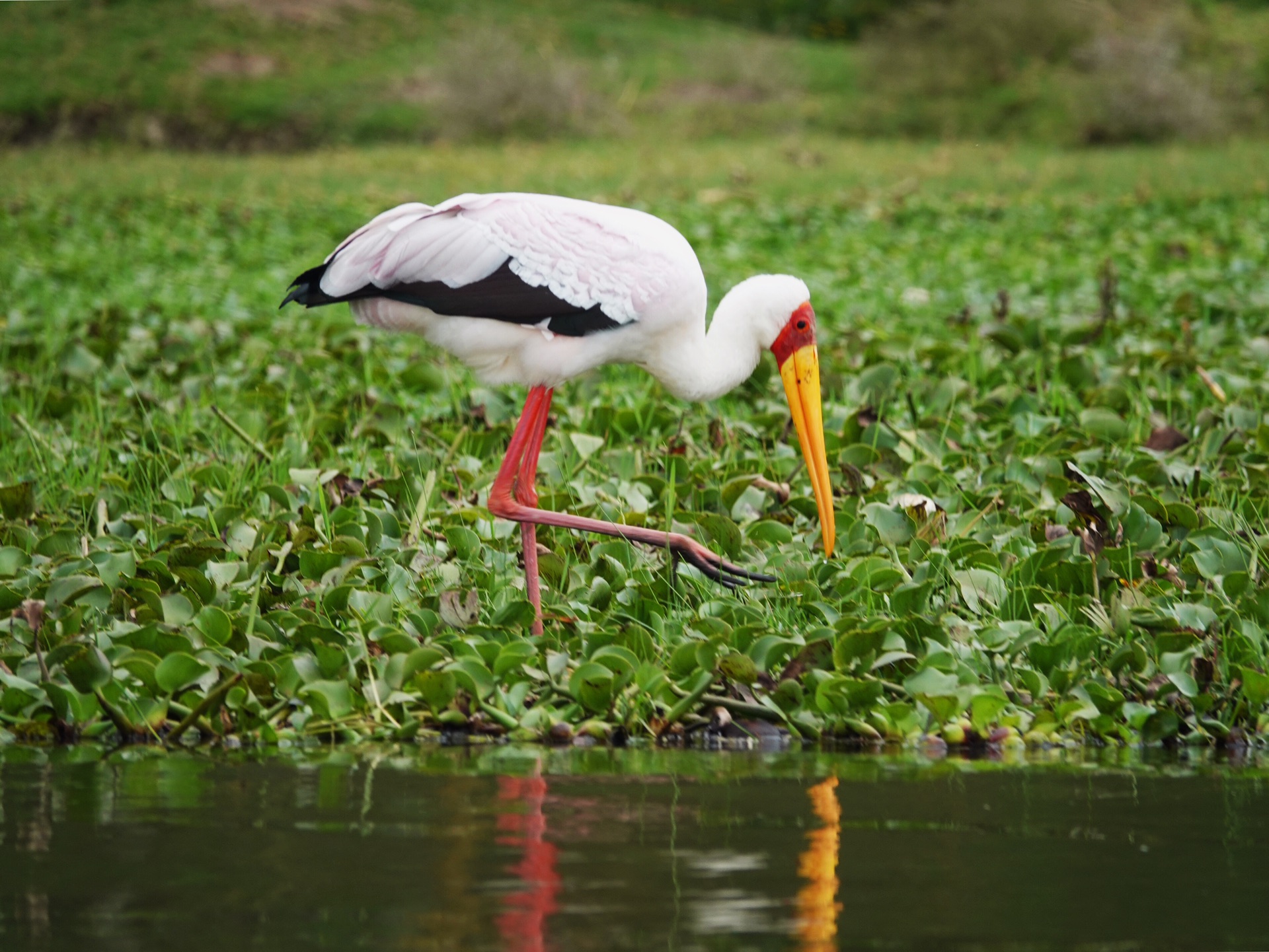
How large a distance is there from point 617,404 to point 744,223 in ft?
17.4

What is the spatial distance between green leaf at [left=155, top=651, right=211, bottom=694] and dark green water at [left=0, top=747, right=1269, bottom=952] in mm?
156

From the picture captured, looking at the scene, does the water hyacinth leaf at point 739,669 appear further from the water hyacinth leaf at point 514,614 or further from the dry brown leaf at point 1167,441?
the dry brown leaf at point 1167,441

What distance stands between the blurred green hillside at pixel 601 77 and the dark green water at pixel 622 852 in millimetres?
16346

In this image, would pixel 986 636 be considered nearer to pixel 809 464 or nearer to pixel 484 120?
pixel 809 464

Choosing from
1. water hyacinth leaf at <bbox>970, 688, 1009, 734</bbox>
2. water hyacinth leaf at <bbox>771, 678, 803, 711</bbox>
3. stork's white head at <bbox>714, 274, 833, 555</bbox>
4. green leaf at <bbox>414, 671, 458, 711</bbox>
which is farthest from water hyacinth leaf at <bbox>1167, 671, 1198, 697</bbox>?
green leaf at <bbox>414, 671, 458, 711</bbox>

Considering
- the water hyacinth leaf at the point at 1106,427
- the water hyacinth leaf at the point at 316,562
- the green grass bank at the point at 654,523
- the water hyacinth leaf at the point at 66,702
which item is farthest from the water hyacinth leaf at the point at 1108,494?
the water hyacinth leaf at the point at 66,702

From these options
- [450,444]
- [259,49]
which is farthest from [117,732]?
[259,49]

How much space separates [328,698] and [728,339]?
141 cm

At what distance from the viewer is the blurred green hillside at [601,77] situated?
1892 centimetres

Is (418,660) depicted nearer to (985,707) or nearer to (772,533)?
(985,707)

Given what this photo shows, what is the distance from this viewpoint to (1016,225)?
10.3 metres

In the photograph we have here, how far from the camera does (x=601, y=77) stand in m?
23.0

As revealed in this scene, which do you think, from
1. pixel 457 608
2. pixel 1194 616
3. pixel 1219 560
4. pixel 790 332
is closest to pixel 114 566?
pixel 457 608

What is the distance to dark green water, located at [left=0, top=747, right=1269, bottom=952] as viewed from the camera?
1920mm
